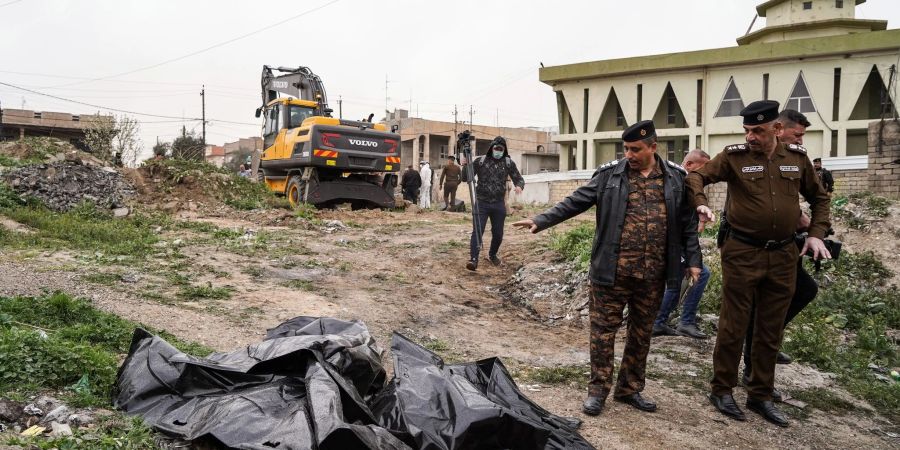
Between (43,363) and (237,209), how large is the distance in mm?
11159

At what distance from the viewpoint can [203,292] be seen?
6.21m

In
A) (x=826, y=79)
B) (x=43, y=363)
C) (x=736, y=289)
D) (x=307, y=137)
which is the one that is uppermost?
(x=826, y=79)

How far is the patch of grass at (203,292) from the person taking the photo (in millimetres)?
6105

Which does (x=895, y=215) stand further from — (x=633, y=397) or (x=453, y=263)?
(x=633, y=397)

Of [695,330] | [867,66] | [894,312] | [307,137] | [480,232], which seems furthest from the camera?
[867,66]

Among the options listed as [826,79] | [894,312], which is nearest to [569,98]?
[826,79]

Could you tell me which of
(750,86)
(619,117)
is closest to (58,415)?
(750,86)

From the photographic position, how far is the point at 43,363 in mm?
3473

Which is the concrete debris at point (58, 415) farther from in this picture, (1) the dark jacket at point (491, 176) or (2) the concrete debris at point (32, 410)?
(1) the dark jacket at point (491, 176)

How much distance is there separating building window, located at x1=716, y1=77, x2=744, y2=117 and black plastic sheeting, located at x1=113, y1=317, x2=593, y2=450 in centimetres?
2402

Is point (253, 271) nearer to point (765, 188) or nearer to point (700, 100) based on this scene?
point (765, 188)

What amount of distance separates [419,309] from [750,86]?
21.8 meters

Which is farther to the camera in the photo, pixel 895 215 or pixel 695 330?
pixel 895 215

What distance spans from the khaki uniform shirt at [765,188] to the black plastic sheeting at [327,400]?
64.6 inches
